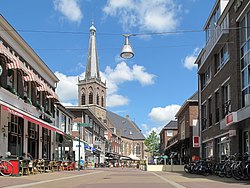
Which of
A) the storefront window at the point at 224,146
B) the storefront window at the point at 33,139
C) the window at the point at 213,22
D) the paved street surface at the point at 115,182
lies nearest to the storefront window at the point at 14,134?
the storefront window at the point at 33,139

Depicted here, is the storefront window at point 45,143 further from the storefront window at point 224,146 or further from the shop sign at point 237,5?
the shop sign at point 237,5

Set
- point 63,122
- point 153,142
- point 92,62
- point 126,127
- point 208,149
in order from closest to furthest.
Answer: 1. point 208,149
2. point 63,122
3. point 153,142
4. point 92,62
5. point 126,127

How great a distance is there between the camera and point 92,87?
4663 inches

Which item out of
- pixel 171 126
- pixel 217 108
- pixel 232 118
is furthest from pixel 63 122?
pixel 171 126

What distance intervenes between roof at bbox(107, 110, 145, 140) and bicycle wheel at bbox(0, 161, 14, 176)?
111225 mm

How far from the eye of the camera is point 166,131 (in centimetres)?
8712

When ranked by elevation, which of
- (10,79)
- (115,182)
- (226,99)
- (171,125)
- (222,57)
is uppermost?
(222,57)

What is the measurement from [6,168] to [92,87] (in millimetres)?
98212

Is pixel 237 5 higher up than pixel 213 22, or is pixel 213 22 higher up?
pixel 213 22

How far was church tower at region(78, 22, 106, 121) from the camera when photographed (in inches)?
4567

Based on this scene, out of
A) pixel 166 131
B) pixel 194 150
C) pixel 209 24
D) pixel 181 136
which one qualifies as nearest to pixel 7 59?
pixel 209 24

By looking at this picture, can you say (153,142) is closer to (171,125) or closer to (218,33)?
(171,125)

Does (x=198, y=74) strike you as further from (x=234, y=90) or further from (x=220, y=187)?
(x=220, y=187)

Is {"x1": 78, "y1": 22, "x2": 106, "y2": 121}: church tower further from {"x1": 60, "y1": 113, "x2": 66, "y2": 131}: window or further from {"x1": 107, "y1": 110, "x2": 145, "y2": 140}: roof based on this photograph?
{"x1": 60, "y1": 113, "x2": 66, "y2": 131}: window
